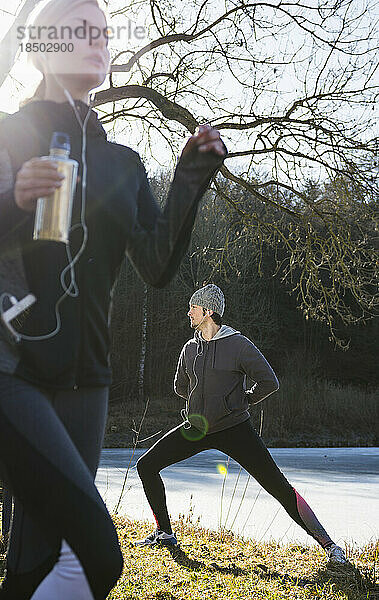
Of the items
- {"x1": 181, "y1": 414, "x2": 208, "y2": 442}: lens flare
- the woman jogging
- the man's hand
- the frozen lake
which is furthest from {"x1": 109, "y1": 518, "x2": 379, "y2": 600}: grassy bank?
the man's hand

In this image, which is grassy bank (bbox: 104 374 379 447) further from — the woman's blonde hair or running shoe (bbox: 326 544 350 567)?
the woman's blonde hair

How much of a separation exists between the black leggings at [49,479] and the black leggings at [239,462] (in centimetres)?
355

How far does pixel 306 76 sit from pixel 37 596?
577cm

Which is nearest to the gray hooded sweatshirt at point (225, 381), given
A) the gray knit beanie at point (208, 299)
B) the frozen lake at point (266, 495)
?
the gray knit beanie at point (208, 299)

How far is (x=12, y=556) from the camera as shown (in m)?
1.56

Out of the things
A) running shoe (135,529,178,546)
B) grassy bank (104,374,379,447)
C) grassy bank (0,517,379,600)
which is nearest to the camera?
grassy bank (0,517,379,600)

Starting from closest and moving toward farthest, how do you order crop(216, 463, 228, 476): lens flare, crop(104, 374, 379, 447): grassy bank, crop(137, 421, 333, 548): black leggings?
crop(137, 421, 333, 548): black leggings
crop(216, 463, 228, 476): lens flare
crop(104, 374, 379, 447): grassy bank

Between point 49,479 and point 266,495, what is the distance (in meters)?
7.28

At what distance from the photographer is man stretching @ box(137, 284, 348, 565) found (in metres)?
4.85

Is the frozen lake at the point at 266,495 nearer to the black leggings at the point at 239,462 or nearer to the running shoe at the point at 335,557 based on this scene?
the black leggings at the point at 239,462

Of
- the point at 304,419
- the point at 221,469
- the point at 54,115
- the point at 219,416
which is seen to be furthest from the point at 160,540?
the point at 304,419

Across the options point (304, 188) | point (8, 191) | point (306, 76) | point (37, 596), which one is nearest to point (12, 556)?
point (37, 596)

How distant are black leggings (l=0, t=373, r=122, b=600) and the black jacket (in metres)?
0.06

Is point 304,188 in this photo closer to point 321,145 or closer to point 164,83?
point 321,145
